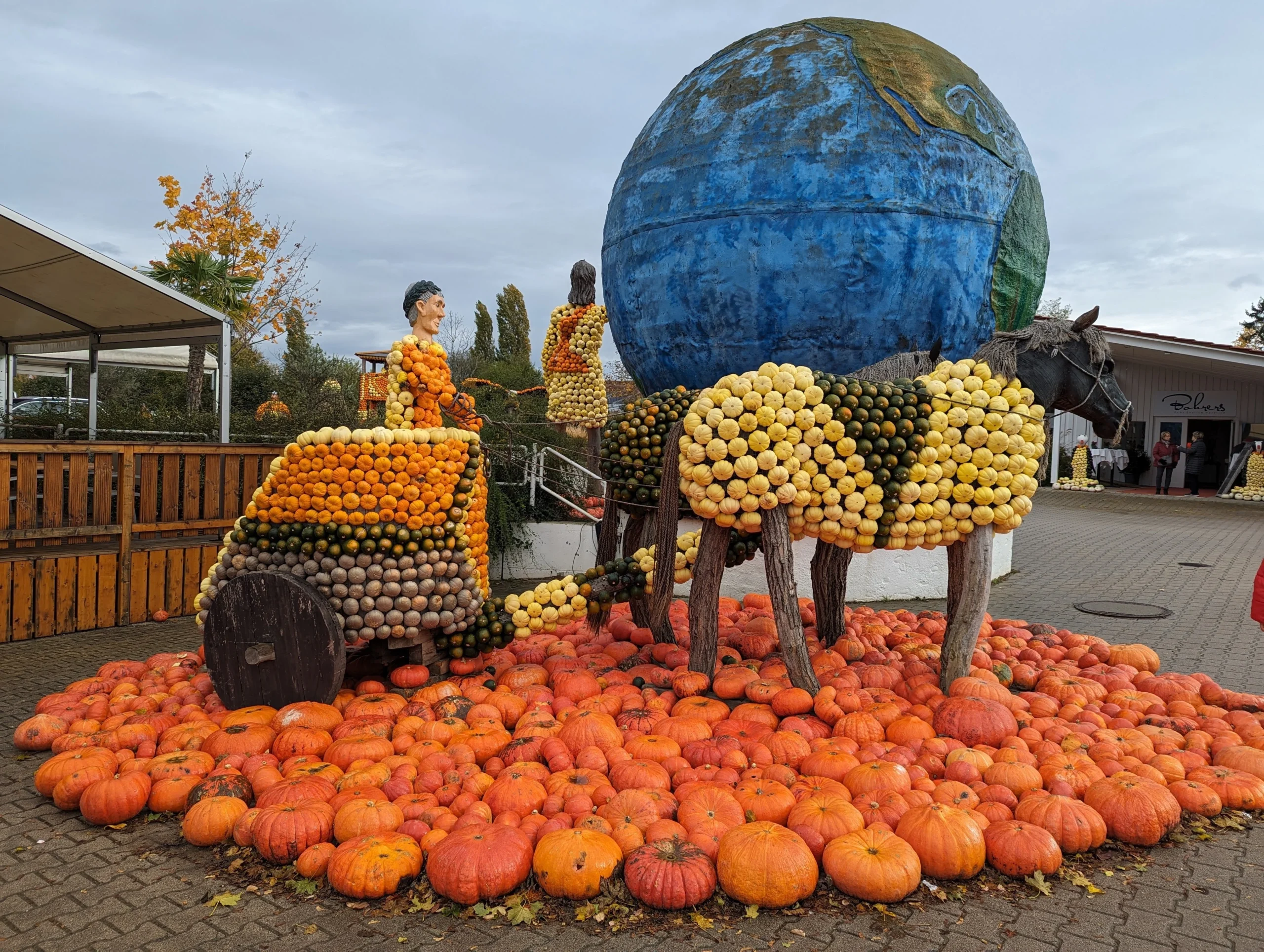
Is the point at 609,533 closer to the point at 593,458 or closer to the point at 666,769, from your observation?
the point at 666,769

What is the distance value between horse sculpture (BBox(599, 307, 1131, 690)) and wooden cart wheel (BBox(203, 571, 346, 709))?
1.86 meters

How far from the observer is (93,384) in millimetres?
10070

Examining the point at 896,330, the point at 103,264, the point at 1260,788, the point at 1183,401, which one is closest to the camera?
the point at 1260,788

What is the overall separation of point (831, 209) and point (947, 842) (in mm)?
5206

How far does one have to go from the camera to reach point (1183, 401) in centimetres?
2300

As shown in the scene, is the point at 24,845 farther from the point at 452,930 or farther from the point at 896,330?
the point at 896,330

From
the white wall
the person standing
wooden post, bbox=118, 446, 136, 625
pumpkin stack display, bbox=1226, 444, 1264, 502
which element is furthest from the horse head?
the person standing

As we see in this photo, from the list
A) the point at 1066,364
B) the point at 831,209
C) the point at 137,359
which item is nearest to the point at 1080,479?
the point at 831,209

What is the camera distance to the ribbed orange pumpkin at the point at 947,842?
10.1 feet

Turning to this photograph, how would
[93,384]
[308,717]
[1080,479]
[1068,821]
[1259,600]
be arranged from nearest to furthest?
[1068,821]
[308,717]
[1259,600]
[93,384]
[1080,479]

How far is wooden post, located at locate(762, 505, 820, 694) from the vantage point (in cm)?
462

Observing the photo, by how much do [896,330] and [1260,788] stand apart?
436 cm

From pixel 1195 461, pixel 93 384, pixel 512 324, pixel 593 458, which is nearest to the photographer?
pixel 93 384

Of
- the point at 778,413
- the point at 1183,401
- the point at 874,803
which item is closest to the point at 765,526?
the point at 778,413
